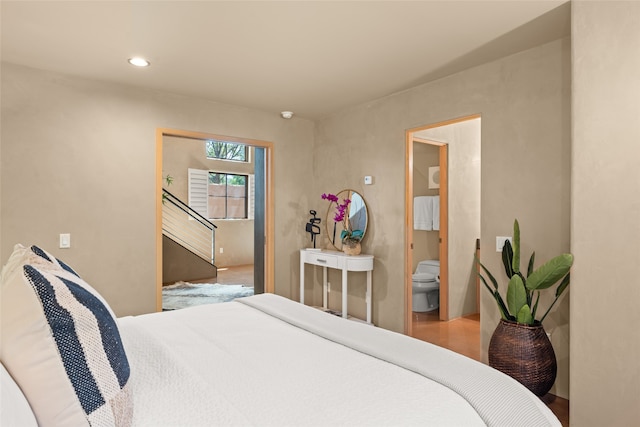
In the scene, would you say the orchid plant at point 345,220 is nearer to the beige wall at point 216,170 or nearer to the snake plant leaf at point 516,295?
the snake plant leaf at point 516,295

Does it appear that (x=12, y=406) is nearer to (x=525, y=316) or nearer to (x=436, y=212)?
(x=525, y=316)

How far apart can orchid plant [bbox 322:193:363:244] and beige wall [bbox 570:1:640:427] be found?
2.32 metres

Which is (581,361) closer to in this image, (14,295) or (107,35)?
(14,295)

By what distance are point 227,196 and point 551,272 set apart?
7420mm

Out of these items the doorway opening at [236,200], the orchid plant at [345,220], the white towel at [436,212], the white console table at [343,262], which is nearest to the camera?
the white console table at [343,262]

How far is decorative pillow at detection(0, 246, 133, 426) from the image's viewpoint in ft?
2.82

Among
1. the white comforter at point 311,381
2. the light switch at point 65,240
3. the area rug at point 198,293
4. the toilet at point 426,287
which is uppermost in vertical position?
the light switch at point 65,240

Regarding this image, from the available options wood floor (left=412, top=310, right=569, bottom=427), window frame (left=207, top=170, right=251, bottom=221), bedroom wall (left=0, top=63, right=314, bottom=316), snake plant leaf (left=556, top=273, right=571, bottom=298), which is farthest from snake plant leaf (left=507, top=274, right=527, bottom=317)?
window frame (left=207, top=170, right=251, bottom=221)

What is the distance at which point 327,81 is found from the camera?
3.46m

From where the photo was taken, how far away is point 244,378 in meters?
1.33

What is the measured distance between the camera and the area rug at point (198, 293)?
5.37m

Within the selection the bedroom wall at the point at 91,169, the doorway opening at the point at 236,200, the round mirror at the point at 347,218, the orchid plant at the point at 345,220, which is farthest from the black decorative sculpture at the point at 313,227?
the bedroom wall at the point at 91,169

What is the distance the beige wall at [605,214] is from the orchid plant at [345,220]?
2319mm

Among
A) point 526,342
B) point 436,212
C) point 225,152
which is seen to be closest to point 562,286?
point 526,342
